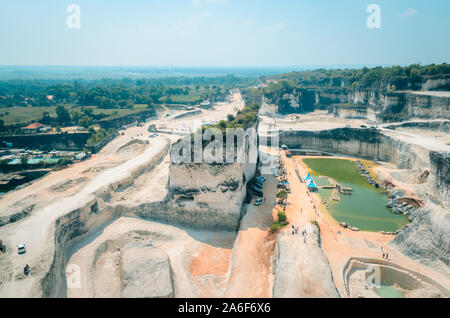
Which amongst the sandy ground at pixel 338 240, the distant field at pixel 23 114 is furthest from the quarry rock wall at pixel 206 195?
the distant field at pixel 23 114

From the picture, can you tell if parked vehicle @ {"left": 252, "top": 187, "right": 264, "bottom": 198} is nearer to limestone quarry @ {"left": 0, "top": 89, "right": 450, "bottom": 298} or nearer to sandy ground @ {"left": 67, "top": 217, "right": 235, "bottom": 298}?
limestone quarry @ {"left": 0, "top": 89, "right": 450, "bottom": 298}

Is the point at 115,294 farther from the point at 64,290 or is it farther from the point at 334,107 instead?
the point at 334,107

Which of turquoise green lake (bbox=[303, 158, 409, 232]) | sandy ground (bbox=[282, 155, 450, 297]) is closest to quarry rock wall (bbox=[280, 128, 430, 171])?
turquoise green lake (bbox=[303, 158, 409, 232])

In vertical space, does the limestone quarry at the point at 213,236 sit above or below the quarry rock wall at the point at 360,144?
below

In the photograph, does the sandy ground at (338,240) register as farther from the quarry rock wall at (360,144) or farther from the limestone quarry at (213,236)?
the quarry rock wall at (360,144)
